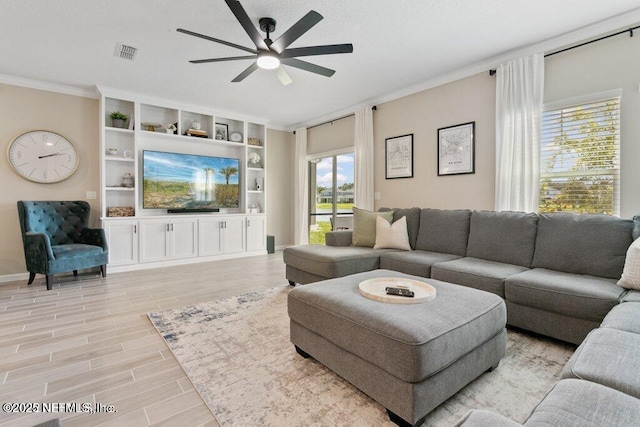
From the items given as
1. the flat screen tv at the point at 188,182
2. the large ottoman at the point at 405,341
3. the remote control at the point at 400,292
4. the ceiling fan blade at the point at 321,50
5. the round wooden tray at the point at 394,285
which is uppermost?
the ceiling fan blade at the point at 321,50

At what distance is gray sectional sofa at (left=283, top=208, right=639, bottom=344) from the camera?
214 centimetres

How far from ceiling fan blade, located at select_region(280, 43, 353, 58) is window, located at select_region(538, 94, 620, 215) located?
2371 mm

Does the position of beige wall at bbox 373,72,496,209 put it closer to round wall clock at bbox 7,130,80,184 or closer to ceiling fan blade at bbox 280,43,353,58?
ceiling fan blade at bbox 280,43,353,58

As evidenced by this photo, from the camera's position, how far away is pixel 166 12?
2691 mm

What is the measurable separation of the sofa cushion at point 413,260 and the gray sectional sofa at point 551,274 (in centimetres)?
1

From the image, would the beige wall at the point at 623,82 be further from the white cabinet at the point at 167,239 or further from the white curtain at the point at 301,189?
the white cabinet at the point at 167,239

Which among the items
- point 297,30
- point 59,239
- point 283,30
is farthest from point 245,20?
point 59,239

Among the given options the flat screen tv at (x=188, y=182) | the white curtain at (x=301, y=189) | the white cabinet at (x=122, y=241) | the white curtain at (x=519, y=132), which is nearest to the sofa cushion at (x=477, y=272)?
the white curtain at (x=519, y=132)

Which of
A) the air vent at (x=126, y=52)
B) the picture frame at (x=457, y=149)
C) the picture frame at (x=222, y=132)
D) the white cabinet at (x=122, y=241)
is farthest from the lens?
the picture frame at (x=222, y=132)

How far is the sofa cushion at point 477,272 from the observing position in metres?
2.51

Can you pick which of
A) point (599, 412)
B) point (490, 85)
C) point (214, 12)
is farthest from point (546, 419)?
point (490, 85)

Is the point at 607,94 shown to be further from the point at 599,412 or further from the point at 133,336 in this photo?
the point at 133,336

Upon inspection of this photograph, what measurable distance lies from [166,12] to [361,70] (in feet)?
7.51

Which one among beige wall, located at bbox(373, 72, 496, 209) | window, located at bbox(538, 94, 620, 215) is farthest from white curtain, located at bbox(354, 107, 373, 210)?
window, located at bbox(538, 94, 620, 215)
